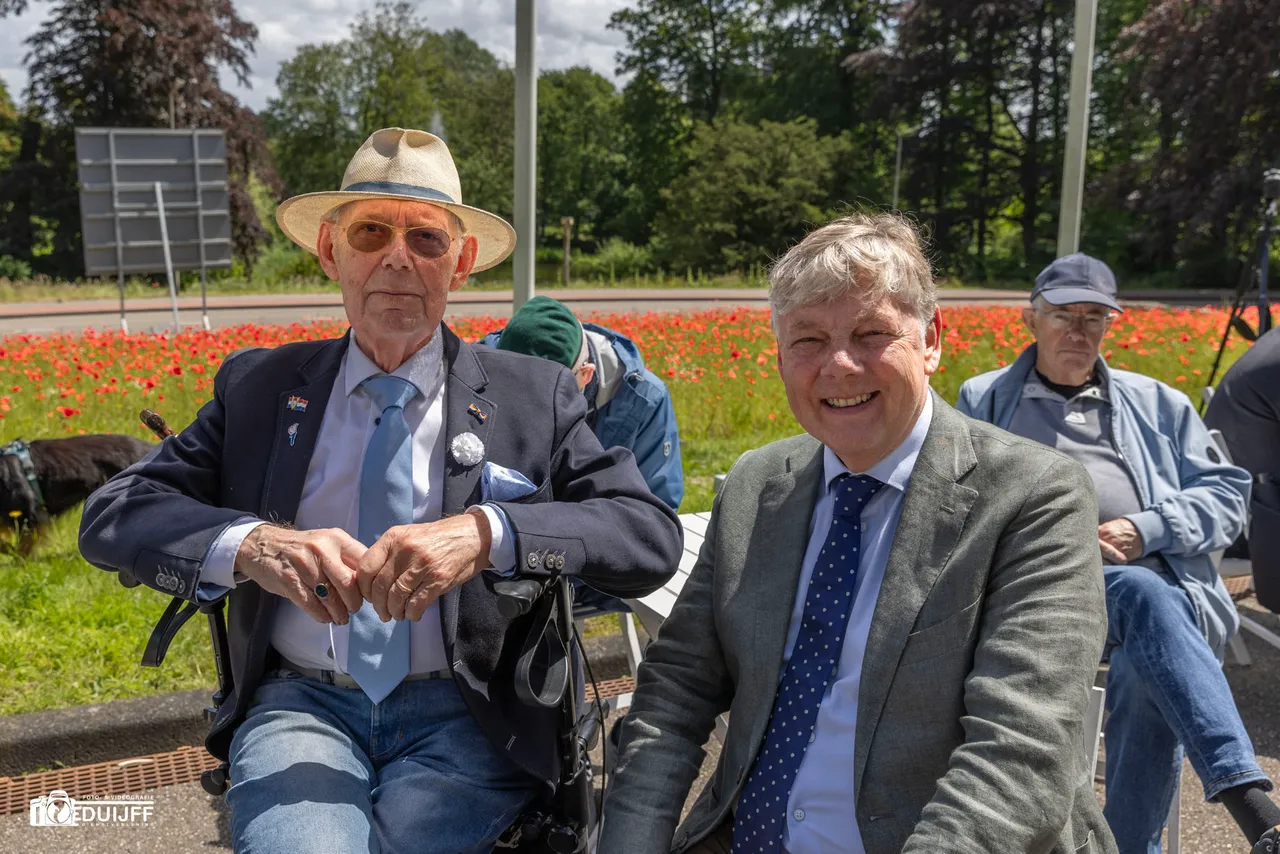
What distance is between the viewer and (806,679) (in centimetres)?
197

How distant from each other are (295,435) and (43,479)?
3552mm

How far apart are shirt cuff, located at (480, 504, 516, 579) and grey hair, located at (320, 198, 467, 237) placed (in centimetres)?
78

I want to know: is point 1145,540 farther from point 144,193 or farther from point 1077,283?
point 144,193

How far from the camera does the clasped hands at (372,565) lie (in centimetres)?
197

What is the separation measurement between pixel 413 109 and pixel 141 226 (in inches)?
1732

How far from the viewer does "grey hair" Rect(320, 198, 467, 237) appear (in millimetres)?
2463

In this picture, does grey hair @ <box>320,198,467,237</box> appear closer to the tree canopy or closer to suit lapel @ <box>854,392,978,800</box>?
suit lapel @ <box>854,392,978,800</box>

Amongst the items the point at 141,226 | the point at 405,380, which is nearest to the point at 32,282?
the point at 141,226

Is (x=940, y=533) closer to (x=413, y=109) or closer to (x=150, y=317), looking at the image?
(x=150, y=317)

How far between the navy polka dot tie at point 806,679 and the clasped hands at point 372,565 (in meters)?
0.61

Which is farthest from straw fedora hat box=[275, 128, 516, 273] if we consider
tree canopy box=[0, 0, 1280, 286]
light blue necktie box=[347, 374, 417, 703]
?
tree canopy box=[0, 0, 1280, 286]

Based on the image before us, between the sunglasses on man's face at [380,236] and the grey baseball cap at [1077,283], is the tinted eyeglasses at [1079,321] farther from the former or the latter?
the sunglasses on man's face at [380,236]

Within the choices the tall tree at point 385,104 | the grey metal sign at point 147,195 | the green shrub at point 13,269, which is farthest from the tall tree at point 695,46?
the grey metal sign at point 147,195

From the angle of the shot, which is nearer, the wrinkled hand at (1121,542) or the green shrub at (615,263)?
the wrinkled hand at (1121,542)
